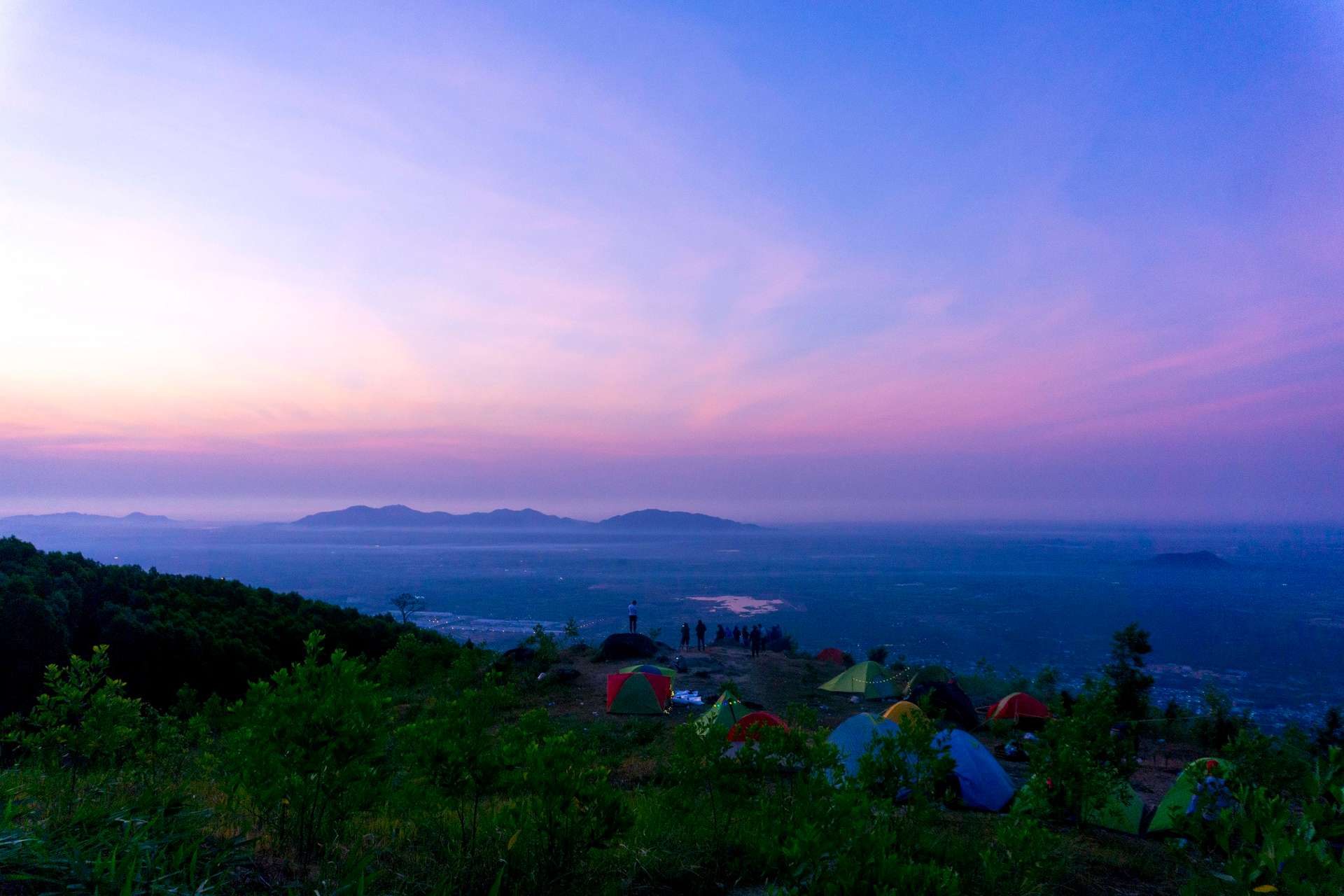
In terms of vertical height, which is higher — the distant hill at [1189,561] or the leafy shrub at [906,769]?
the leafy shrub at [906,769]

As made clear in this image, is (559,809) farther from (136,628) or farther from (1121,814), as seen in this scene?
(136,628)

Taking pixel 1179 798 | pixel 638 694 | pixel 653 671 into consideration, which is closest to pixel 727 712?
pixel 638 694

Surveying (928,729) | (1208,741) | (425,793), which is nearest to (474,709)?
(425,793)

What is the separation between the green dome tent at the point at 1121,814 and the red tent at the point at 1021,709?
342 inches

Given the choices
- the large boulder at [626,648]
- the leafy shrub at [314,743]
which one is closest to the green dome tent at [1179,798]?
the leafy shrub at [314,743]

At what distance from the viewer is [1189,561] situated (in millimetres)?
171875

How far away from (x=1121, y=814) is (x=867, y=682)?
541 inches

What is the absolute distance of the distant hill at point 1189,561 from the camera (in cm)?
16538

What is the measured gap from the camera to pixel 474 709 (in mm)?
5426

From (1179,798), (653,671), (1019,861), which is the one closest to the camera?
(1019,861)

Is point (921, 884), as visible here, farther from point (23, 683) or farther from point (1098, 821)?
point (23, 683)

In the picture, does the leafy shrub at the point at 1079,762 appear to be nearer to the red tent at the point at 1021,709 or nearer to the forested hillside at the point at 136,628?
the red tent at the point at 1021,709

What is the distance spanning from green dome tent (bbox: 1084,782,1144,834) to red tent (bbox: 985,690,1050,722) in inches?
342

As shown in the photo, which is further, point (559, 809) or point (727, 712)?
point (727, 712)
